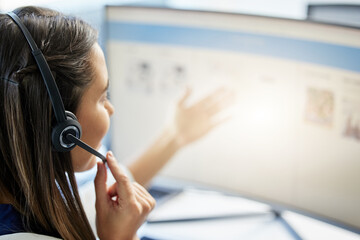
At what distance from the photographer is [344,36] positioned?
0.80 meters

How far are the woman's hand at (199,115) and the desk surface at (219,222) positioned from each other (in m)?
0.13

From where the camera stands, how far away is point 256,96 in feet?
3.06

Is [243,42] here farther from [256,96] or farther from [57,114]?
[57,114]

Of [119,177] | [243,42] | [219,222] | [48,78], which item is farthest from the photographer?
[219,222]

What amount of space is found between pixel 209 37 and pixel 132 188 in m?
0.34

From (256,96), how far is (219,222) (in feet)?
0.97

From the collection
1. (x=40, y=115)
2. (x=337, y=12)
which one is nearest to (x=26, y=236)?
(x=40, y=115)

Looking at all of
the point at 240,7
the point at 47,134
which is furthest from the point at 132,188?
the point at 240,7

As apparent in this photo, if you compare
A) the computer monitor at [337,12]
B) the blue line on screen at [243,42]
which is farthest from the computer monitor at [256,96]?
the computer monitor at [337,12]

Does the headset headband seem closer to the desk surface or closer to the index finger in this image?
the index finger

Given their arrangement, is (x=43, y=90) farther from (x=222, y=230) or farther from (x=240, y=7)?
(x=240, y=7)

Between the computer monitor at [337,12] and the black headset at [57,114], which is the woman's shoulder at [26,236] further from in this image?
the computer monitor at [337,12]

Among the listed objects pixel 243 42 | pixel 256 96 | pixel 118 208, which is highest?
pixel 243 42

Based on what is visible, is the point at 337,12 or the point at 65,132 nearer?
the point at 65,132
